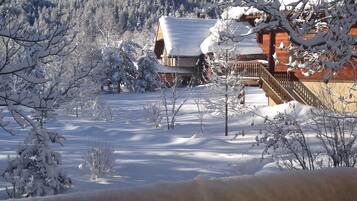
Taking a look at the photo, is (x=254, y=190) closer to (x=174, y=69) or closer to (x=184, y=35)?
(x=174, y=69)

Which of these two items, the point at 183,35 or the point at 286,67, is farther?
the point at 183,35

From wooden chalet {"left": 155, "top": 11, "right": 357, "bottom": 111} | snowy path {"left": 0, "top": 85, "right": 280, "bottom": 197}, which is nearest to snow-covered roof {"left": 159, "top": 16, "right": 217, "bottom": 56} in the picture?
wooden chalet {"left": 155, "top": 11, "right": 357, "bottom": 111}

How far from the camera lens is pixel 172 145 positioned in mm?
18859

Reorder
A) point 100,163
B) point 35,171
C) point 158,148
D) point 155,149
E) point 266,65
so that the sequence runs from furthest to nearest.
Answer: point 266,65 < point 158,148 < point 155,149 < point 100,163 < point 35,171

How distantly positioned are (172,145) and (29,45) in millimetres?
10957

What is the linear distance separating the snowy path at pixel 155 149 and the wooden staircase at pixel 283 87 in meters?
1.82

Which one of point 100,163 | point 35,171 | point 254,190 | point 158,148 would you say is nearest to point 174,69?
point 158,148

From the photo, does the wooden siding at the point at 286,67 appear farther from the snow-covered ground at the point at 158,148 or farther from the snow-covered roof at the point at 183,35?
the snow-covered roof at the point at 183,35

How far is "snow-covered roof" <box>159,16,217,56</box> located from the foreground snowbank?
4655 centimetres

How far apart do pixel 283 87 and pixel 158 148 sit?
7.13 metres

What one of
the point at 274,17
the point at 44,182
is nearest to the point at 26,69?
the point at 44,182

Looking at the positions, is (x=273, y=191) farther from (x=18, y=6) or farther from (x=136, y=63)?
A: (x=136, y=63)

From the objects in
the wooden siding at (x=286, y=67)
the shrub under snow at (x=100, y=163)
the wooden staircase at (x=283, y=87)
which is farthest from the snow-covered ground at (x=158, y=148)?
the wooden siding at (x=286, y=67)

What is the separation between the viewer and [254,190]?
1593 millimetres
